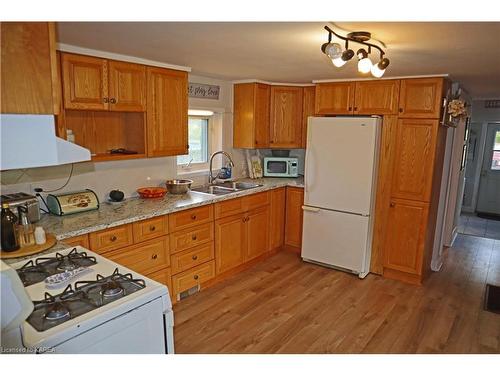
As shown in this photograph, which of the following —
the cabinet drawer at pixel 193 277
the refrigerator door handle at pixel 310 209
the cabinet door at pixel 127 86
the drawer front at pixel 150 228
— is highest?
the cabinet door at pixel 127 86

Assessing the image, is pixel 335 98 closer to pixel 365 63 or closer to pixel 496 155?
pixel 365 63

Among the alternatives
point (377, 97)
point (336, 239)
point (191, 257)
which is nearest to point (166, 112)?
point (191, 257)

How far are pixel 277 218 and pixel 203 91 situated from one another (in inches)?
67.5

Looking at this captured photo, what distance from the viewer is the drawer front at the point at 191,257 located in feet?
10.1

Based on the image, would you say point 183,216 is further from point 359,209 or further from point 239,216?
point 359,209

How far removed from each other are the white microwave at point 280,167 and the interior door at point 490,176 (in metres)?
4.29

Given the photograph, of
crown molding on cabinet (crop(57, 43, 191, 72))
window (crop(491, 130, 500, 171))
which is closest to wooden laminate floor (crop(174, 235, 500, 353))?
crown molding on cabinet (crop(57, 43, 191, 72))

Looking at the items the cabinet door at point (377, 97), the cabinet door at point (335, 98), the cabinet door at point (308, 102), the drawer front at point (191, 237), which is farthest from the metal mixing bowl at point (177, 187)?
the cabinet door at point (377, 97)

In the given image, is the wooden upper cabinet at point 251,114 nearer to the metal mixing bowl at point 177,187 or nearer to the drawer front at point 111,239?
the metal mixing bowl at point 177,187

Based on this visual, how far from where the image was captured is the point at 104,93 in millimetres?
2746

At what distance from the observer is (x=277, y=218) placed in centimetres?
429

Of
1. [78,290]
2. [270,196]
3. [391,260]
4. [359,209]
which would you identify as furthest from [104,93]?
[391,260]

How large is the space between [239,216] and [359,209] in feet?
4.07

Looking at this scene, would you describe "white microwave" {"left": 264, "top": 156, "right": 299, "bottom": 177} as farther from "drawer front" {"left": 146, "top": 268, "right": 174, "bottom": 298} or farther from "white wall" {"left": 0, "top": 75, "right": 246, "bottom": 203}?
"drawer front" {"left": 146, "top": 268, "right": 174, "bottom": 298}
